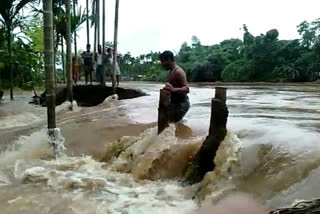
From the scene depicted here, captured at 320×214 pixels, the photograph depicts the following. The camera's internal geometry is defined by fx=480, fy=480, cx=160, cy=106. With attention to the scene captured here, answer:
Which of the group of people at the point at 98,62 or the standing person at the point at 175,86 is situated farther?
the group of people at the point at 98,62

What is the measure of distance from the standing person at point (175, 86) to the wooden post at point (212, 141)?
1.47 m

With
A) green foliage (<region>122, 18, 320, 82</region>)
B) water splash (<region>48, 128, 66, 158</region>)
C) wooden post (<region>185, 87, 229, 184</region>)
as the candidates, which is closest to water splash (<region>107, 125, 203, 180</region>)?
wooden post (<region>185, 87, 229, 184</region>)

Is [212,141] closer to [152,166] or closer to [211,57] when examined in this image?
[152,166]

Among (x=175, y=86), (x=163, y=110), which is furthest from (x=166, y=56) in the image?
(x=163, y=110)

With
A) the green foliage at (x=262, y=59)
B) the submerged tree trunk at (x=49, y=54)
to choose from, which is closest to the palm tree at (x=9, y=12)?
the submerged tree trunk at (x=49, y=54)

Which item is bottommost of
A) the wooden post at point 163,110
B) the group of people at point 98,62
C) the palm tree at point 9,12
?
the wooden post at point 163,110

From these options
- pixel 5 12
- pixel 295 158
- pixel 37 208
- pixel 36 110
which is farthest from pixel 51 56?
pixel 5 12

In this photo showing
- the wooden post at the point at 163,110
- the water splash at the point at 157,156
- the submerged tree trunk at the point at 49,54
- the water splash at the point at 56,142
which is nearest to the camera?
the water splash at the point at 157,156

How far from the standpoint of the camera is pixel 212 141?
633 cm

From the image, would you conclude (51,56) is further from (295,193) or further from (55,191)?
(295,193)

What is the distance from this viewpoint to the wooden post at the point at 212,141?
621 centimetres

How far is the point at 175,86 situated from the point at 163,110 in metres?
0.62

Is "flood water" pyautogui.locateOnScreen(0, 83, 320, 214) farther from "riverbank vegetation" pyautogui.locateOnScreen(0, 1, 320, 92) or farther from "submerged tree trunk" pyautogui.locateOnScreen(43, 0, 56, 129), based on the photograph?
"riverbank vegetation" pyautogui.locateOnScreen(0, 1, 320, 92)

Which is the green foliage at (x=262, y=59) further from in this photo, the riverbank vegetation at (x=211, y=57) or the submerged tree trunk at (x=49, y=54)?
the submerged tree trunk at (x=49, y=54)
